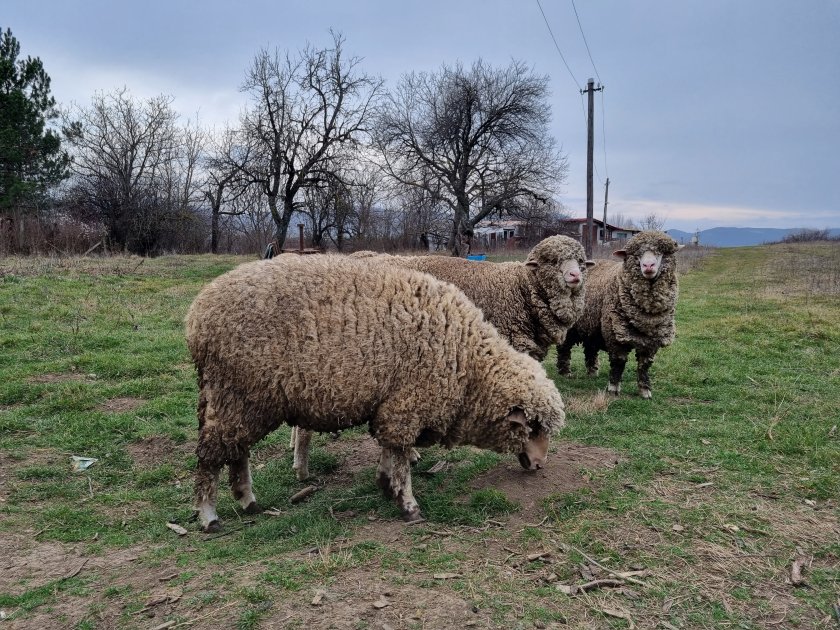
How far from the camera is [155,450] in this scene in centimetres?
583

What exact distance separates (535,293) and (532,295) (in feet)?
0.16

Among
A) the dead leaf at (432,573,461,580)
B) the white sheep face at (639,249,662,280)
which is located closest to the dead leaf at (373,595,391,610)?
the dead leaf at (432,573,461,580)

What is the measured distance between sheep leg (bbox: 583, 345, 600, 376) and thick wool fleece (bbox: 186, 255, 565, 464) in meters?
4.89

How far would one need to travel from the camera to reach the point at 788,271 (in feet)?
85.7

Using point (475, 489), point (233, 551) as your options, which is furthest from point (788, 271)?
point (233, 551)

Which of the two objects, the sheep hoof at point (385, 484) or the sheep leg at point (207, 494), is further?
the sheep hoof at point (385, 484)

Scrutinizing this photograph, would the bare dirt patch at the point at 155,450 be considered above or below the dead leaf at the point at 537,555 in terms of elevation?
below

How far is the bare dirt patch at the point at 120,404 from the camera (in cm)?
679

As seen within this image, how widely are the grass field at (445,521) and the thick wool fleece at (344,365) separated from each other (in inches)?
26.7

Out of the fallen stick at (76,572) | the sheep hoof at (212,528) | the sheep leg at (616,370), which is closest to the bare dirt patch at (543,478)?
the sheep hoof at (212,528)

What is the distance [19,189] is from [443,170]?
2462 cm

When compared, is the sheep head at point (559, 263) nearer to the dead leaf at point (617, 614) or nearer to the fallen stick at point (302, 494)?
the fallen stick at point (302, 494)

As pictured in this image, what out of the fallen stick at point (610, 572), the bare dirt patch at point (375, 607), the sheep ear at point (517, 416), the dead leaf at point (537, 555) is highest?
the sheep ear at point (517, 416)

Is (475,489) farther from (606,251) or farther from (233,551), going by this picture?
(606,251)
